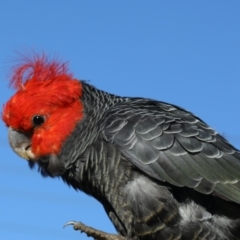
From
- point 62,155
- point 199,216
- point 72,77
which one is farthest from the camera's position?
point 72,77

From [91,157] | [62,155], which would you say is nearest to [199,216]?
[91,157]

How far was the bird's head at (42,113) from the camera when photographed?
6000 mm

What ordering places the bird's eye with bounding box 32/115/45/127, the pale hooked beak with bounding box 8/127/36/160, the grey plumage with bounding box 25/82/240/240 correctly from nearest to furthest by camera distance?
1. the grey plumage with bounding box 25/82/240/240
2. the bird's eye with bounding box 32/115/45/127
3. the pale hooked beak with bounding box 8/127/36/160

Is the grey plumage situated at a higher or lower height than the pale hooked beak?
higher

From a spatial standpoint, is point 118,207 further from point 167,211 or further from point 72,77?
point 72,77

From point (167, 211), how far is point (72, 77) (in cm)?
200

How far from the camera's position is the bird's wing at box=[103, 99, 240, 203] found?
5.41m

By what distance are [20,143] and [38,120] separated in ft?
1.17

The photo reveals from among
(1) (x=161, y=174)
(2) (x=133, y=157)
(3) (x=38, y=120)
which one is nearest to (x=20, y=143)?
(3) (x=38, y=120)

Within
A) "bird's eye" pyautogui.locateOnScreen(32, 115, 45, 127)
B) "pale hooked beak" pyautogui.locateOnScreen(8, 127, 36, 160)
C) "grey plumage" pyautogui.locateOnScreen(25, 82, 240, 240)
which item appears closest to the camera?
"grey plumage" pyautogui.locateOnScreen(25, 82, 240, 240)

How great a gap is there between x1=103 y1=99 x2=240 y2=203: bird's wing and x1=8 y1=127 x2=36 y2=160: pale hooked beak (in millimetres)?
1021

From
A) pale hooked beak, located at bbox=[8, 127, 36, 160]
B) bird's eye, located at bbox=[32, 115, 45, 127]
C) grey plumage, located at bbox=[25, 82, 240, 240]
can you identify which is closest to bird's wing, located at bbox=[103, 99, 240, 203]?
grey plumage, located at bbox=[25, 82, 240, 240]

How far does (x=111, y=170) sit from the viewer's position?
18.0 feet

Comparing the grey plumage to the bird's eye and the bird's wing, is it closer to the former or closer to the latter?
the bird's wing
